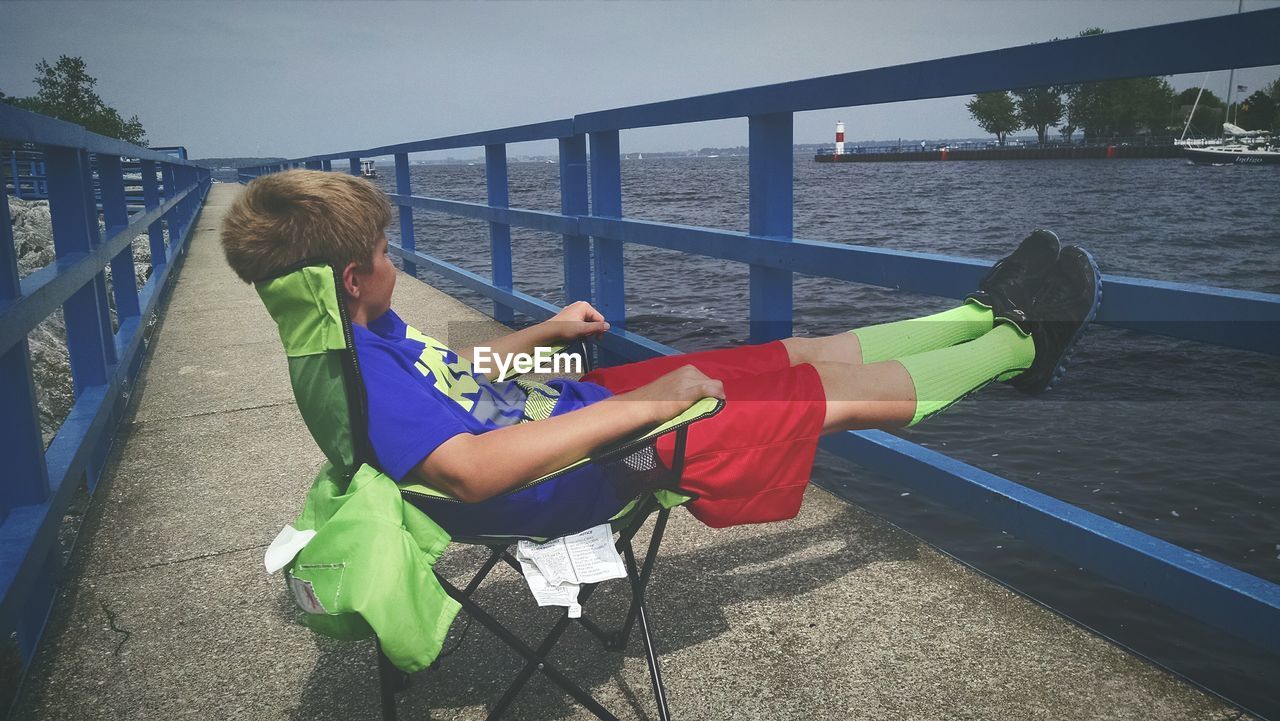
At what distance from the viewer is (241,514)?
10.3 ft

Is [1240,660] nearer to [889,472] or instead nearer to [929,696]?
[889,472]

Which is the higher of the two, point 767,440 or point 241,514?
point 767,440

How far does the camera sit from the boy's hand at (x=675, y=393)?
1589 mm

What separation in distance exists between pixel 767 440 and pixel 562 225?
3.50 metres

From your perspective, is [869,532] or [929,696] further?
[869,532]

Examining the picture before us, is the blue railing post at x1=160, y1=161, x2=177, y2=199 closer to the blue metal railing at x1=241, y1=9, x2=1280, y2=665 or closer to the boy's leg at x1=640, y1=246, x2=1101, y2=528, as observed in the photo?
the blue metal railing at x1=241, y1=9, x2=1280, y2=665

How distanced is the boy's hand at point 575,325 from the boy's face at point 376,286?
504 mm

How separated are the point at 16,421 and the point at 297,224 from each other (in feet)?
Answer: 4.25

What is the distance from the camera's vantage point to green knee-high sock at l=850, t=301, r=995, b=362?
8.02 feet

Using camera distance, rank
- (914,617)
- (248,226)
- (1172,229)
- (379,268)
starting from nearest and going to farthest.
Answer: (248,226)
(379,268)
(914,617)
(1172,229)

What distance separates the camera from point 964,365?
220 centimetres

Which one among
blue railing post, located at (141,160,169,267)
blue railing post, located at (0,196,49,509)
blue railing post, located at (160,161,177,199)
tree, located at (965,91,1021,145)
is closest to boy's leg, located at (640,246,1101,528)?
blue railing post, located at (0,196,49,509)

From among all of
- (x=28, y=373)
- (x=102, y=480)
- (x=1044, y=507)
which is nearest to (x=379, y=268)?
(x=28, y=373)

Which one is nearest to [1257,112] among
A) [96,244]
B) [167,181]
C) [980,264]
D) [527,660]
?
[167,181]
